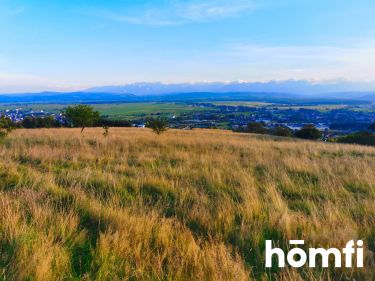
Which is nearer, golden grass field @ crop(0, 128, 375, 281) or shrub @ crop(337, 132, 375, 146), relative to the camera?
golden grass field @ crop(0, 128, 375, 281)

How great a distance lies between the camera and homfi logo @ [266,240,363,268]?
3.40m

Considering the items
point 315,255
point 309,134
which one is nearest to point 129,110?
point 309,134

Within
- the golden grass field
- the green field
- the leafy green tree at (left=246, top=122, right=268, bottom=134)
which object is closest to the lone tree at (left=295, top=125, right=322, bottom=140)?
the leafy green tree at (left=246, top=122, right=268, bottom=134)

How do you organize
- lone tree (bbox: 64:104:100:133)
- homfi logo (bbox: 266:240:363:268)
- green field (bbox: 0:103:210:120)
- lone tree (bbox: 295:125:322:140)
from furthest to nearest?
1. green field (bbox: 0:103:210:120)
2. lone tree (bbox: 295:125:322:140)
3. lone tree (bbox: 64:104:100:133)
4. homfi logo (bbox: 266:240:363:268)

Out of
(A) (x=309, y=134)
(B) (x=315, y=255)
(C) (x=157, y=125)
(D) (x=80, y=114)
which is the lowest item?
(A) (x=309, y=134)

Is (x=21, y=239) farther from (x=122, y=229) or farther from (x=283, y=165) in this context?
(x=283, y=165)

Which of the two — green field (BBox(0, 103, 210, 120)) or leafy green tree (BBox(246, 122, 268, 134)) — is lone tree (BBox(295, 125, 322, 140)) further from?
green field (BBox(0, 103, 210, 120))

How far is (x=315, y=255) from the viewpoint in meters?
3.59

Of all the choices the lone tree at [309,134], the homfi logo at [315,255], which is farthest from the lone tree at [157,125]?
the lone tree at [309,134]

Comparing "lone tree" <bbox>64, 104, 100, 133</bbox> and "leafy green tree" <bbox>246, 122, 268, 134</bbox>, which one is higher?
"lone tree" <bbox>64, 104, 100, 133</bbox>

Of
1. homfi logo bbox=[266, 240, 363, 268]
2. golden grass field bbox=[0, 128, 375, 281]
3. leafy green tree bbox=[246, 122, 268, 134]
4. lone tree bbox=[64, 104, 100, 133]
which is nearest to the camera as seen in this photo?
golden grass field bbox=[0, 128, 375, 281]

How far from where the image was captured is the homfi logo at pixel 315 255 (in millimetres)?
3398

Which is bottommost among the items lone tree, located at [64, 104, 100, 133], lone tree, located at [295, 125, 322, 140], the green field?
lone tree, located at [295, 125, 322, 140]

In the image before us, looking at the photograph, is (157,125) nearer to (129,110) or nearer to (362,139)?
(362,139)
